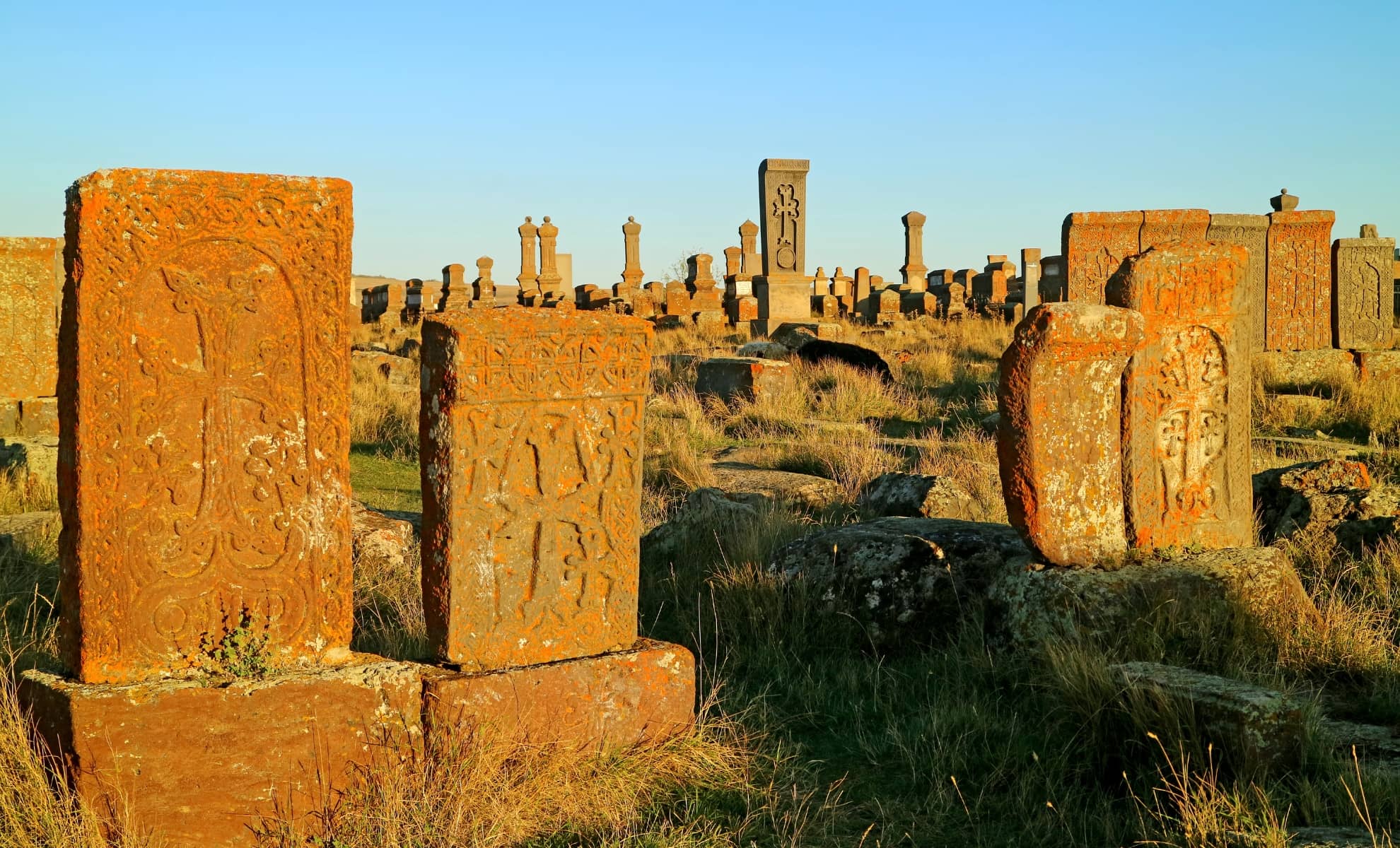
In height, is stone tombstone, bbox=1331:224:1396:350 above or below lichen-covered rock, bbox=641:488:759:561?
above

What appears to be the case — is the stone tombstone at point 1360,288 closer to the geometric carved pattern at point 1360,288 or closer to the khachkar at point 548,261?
the geometric carved pattern at point 1360,288

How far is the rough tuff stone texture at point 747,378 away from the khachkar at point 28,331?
622 centimetres

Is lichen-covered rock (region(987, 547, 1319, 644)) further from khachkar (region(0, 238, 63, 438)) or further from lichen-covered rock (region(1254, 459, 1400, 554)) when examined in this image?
khachkar (region(0, 238, 63, 438))

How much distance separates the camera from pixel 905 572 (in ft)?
17.3

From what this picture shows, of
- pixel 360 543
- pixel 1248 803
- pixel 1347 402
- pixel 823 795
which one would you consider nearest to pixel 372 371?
pixel 360 543

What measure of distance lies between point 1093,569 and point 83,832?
3.60 metres

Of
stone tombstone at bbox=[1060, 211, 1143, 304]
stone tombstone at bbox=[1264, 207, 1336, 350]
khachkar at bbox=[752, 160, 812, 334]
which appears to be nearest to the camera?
stone tombstone at bbox=[1060, 211, 1143, 304]

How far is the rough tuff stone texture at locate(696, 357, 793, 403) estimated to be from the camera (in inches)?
497

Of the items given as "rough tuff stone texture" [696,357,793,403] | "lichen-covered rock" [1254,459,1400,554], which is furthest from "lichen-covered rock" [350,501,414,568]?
"rough tuff stone texture" [696,357,793,403]

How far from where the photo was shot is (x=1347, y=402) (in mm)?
11438

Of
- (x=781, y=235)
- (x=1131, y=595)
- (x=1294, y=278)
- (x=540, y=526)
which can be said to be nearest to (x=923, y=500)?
(x=1131, y=595)

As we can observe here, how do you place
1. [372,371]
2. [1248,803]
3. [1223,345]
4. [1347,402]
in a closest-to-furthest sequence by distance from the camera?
[1248,803] → [1223,345] → [1347,402] → [372,371]

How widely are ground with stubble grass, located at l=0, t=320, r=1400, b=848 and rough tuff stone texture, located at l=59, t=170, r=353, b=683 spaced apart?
457 millimetres

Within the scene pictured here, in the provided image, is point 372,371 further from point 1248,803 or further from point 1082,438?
point 1248,803
